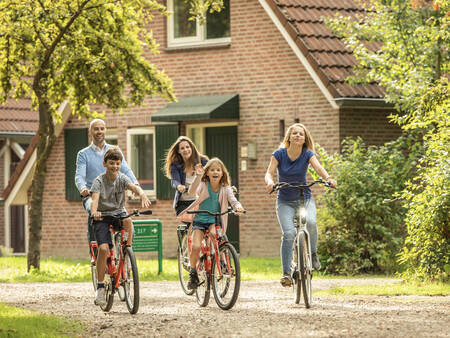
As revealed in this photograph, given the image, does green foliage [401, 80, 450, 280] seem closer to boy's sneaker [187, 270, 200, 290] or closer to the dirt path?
the dirt path

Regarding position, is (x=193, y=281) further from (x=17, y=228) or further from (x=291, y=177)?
(x=17, y=228)

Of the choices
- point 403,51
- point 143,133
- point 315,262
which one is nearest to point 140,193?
point 315,262

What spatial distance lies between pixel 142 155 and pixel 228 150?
258 centimetres

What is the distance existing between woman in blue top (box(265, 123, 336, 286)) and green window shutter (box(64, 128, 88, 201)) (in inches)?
531

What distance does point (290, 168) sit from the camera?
1106cm

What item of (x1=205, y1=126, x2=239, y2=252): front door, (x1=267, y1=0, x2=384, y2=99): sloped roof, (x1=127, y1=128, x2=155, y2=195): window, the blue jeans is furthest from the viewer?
(x1=127, y1=128, x2=155, y2=195): window

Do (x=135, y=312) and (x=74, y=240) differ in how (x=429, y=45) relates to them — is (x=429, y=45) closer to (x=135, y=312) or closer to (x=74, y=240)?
(x=135, y=312)

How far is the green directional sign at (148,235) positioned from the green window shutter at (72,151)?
734 centimetres

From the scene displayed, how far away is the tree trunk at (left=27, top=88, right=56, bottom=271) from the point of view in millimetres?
17047

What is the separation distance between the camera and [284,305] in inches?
429

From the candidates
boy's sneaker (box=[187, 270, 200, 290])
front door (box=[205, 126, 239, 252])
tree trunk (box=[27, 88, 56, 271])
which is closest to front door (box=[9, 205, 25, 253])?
front door (box=[205, 126, 239, 252])

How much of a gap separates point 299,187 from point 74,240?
1432 cm

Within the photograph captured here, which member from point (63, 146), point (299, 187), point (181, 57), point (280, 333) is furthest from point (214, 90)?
point (280, 333)

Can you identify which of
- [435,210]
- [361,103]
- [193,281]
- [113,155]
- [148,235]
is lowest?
[193,281]
